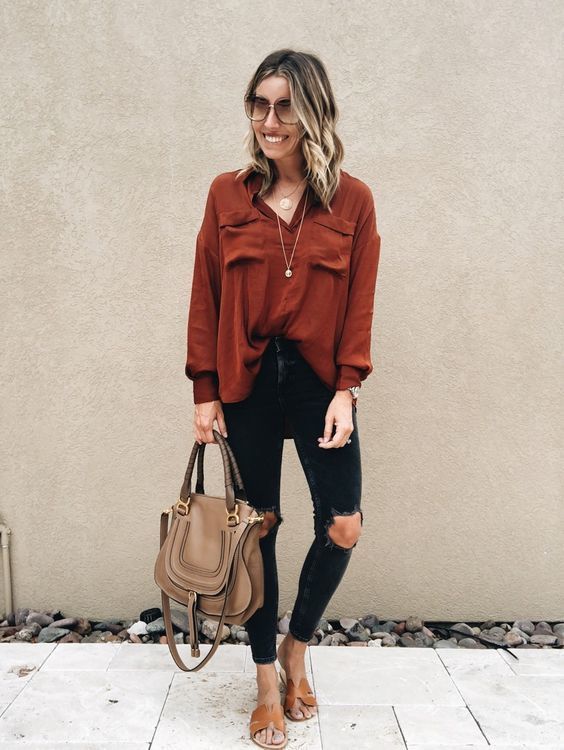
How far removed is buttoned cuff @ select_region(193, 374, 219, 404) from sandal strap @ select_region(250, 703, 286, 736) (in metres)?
0.96

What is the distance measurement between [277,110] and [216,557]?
1268 mm

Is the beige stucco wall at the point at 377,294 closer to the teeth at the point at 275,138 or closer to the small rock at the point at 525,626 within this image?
the small rock at the point at 525,626

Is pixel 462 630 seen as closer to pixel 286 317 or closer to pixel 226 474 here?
pixel 226 474

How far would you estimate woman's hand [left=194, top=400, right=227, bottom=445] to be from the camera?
2.23 meters

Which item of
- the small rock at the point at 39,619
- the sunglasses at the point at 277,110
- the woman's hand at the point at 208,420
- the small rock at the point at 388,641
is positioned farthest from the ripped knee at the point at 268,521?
the small rock at the point at 39,619

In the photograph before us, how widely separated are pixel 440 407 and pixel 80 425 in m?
1.50

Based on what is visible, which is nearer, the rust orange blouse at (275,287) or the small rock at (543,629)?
the rust orange blouse at (275,287)

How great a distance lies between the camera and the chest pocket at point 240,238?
210 cm

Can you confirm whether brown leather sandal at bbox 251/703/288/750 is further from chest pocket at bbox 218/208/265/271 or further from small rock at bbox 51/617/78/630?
chest pocket at bbox 218/208/265/271

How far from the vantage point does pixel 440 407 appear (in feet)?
10.1

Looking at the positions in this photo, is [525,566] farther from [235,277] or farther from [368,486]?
[235,277]

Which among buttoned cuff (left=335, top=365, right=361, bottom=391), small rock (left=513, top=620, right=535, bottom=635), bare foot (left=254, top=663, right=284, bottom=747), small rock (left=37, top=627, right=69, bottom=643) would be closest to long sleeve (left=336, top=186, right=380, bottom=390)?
buttoned cuff (left=335, top=365, right=361, bottom=391)

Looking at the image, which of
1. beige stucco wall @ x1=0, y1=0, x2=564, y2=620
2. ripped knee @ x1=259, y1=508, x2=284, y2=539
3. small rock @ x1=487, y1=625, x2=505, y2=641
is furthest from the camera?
small rock @ x1=487, y1=625, x2=505, y2=641

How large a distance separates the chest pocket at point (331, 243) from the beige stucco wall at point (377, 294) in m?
0.88
